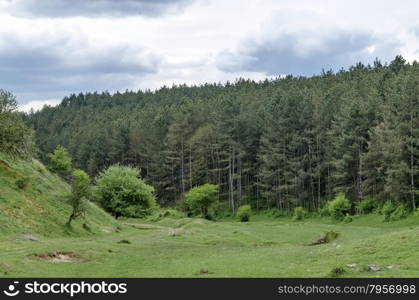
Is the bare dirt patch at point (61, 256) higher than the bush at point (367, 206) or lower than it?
higher

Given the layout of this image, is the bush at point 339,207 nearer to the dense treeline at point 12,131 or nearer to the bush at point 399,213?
the bush at point 399,213

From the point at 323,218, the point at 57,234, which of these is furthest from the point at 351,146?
the point at 57,234

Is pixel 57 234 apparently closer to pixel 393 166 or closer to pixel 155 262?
pixel 155 262

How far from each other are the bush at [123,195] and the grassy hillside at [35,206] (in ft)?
28.1

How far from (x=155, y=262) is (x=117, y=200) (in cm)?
4455

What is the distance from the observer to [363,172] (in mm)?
86312

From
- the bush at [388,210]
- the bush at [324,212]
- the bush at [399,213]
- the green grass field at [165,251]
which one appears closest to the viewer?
the green grass field at [165,251]

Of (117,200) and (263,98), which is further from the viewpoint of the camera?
(263,98)

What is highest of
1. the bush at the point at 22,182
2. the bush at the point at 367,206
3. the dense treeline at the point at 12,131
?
the dense treeline at the point at 12,131

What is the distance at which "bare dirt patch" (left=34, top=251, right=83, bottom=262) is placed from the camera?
3124 cm

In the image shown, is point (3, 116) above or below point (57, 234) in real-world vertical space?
above

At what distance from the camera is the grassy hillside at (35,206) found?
151ft

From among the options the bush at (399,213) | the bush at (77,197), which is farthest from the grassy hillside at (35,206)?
the bush at (399,213)

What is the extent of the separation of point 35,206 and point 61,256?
21054 millimetres
